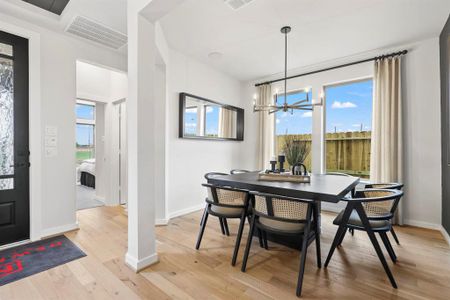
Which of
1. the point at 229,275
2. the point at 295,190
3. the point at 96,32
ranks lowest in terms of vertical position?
the point at 229,275

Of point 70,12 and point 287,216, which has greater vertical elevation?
point 70,12

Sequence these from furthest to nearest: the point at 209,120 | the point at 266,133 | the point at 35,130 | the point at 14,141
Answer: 1. the point at 266,133
2. the point at 209,120
3. the point at 35,130
4. the point at 14,141

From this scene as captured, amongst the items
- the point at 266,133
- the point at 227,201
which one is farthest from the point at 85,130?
the point at 227,201

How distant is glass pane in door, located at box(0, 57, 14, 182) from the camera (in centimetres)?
239

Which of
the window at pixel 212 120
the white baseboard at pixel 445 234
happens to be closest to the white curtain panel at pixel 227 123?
the window at pixel 212 120

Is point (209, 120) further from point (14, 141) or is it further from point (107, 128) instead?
point (14, 141)

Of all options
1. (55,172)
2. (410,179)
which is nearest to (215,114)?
(55,172)

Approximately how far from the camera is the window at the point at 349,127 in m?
3.76

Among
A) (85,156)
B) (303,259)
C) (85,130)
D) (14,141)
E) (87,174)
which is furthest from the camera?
(85,156)

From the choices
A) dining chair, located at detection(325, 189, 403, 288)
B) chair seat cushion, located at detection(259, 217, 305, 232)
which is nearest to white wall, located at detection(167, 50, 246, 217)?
chair seat cushion, located at detection(259, 217, 305, 232)

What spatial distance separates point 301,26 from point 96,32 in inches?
105

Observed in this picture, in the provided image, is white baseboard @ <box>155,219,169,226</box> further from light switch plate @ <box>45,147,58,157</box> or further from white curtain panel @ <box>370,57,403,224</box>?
white curtain panel @ <box>370,57,403,224</box>

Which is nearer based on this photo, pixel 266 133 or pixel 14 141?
pixel 14 141

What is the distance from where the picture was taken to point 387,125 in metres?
3.28
